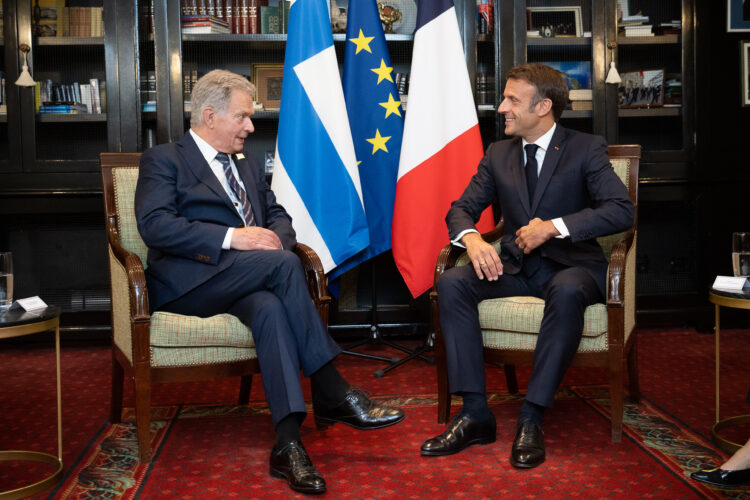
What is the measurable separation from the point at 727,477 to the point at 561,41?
2.81 m

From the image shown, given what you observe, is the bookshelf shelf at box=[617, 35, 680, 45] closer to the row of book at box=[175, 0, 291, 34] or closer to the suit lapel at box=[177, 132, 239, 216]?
the row of book at box=[175, 0, 291, 34]

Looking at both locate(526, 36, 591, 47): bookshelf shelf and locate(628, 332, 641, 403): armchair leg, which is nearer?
locate(628, 332, 641, 403): armchair leg

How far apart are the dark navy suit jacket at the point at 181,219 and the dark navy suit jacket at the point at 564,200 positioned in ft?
2.68

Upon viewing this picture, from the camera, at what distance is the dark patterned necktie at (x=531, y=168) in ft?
9.23

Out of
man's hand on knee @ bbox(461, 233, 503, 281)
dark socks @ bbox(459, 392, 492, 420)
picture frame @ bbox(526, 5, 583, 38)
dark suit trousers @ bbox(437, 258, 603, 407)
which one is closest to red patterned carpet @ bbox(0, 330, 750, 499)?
dark socks @ bbox(459, 392, 492, 420)

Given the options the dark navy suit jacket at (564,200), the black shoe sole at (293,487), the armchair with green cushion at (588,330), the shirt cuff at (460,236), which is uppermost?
the dark navy suit jacket at (564,200)

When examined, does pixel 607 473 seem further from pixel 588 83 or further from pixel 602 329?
pixel 588 83

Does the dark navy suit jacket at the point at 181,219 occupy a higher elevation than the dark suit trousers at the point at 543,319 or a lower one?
higher

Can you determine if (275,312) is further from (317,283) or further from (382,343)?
(382,343)

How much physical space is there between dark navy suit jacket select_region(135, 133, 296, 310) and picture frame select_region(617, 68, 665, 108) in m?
2.46

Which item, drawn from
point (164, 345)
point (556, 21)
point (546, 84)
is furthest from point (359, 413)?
point (556, 21)

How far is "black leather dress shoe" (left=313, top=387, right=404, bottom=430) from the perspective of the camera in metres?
2.42

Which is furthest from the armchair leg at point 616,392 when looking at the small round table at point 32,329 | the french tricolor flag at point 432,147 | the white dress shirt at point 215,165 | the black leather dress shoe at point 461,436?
the small round table at point 32,329

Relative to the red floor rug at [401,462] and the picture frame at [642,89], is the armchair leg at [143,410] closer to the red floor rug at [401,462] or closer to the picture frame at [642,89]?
the red floor rug at [401,462]
